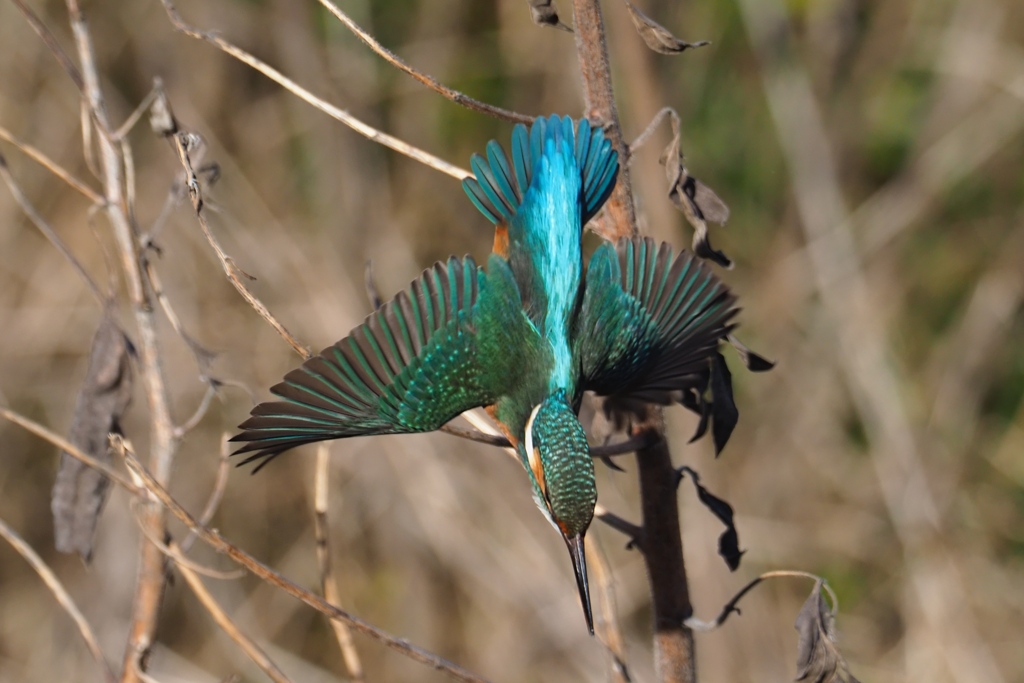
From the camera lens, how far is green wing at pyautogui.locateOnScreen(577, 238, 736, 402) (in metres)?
1.67

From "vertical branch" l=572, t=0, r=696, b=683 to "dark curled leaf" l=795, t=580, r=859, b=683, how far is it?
0.16 meters

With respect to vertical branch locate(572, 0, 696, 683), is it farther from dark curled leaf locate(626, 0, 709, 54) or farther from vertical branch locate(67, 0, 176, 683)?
vertical branch locate(67, 0, 176, 683)

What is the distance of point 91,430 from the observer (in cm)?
180

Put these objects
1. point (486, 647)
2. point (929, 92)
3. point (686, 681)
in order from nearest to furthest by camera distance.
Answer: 1. point (686, 681)
2. point (486, 647)
3. point (929, 92)

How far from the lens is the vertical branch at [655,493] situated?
151 centimetres

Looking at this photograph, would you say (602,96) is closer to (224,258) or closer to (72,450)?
(224,258)

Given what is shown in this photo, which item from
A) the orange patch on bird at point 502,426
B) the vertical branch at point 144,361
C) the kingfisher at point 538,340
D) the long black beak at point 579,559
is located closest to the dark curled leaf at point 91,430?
the vertical branch at point 144,361

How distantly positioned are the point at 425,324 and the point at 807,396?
3002mm

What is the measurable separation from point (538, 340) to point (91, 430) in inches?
30.0

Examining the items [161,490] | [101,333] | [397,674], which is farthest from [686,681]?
[397,674]

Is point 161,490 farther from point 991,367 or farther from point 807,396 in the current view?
point 991,367

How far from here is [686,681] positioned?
1.59 metres

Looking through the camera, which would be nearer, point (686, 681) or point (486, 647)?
point (686, 681)

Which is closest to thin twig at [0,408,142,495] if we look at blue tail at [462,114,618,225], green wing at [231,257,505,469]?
green wing at [231,257,505,469]
